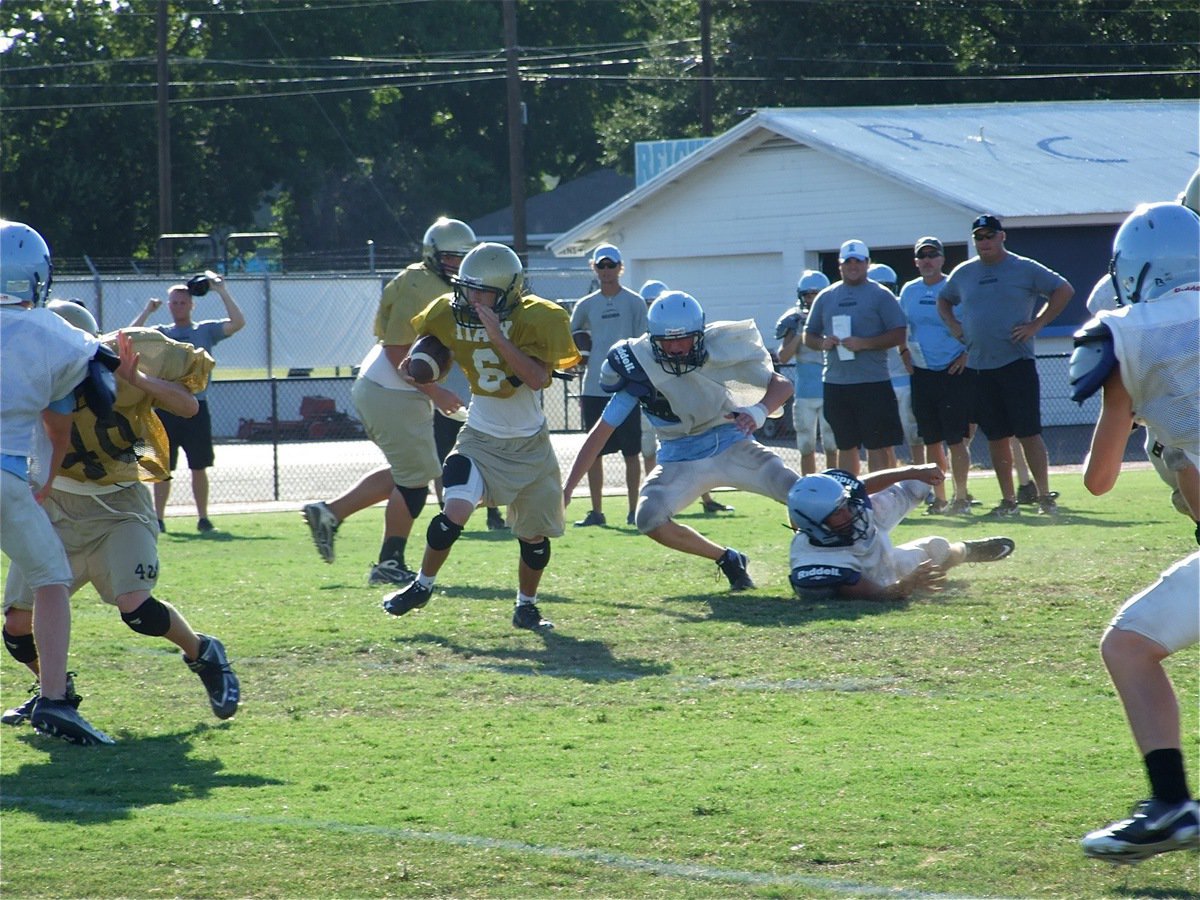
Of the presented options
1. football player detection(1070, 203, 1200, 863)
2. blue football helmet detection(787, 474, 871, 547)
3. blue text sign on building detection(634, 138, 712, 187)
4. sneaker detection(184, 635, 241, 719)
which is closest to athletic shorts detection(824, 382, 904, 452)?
blue football helmet detection(787, 474, 871, 547)

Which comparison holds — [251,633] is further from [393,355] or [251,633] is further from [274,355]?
[274,355]

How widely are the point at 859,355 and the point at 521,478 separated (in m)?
4.82

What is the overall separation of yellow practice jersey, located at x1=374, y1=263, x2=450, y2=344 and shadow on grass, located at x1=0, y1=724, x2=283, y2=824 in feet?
13.0

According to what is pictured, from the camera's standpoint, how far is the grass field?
4.39 meters

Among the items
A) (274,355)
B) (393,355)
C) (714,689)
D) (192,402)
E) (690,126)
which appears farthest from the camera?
(690,126)

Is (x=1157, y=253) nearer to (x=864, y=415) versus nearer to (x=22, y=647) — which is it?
(x=22, y=647)

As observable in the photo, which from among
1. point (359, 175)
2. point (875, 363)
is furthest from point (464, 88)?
point (875, 363)

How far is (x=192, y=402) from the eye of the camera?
620cm

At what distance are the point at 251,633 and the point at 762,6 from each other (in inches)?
1573

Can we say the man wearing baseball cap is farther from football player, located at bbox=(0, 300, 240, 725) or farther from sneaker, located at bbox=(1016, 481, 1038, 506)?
football player, located at bbox=(0, 300, 240, 725)

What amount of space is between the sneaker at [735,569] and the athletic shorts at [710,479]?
0.38 m

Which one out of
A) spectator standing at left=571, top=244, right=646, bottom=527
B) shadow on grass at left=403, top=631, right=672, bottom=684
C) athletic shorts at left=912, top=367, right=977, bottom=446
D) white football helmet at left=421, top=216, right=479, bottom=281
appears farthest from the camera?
spectator standing at left=571, top=244, right=646, bottom=527

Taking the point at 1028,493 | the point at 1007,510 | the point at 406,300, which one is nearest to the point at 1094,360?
the point at 406,300

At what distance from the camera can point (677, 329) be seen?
8773mm
